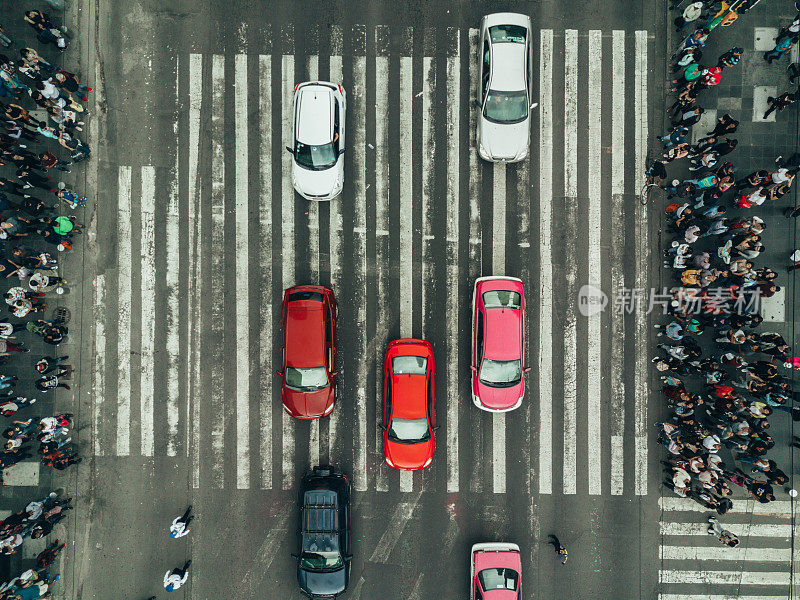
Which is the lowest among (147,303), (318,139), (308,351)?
(308,351)

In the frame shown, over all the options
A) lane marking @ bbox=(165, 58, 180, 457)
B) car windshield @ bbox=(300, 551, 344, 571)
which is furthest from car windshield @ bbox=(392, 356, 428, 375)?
lane marking @ bbox=(165, 58, 180, 457)

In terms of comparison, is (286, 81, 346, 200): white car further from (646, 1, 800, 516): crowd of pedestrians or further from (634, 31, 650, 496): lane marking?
(646, 1, 800, 516): crowd of pedestrians

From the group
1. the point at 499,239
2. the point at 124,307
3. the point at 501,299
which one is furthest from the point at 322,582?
the point at 499,239

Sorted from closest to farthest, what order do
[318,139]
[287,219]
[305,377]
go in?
[318,139], [305,377], [287,219]

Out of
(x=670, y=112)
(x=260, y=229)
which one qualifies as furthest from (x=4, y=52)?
(x=670, y=112)

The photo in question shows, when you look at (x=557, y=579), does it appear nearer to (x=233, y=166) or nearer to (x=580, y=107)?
(x=580, y=107)

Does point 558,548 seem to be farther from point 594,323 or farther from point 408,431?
point 594,323

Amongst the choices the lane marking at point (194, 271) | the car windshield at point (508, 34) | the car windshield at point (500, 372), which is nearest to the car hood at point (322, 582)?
the lane marking at point (194, 271)
